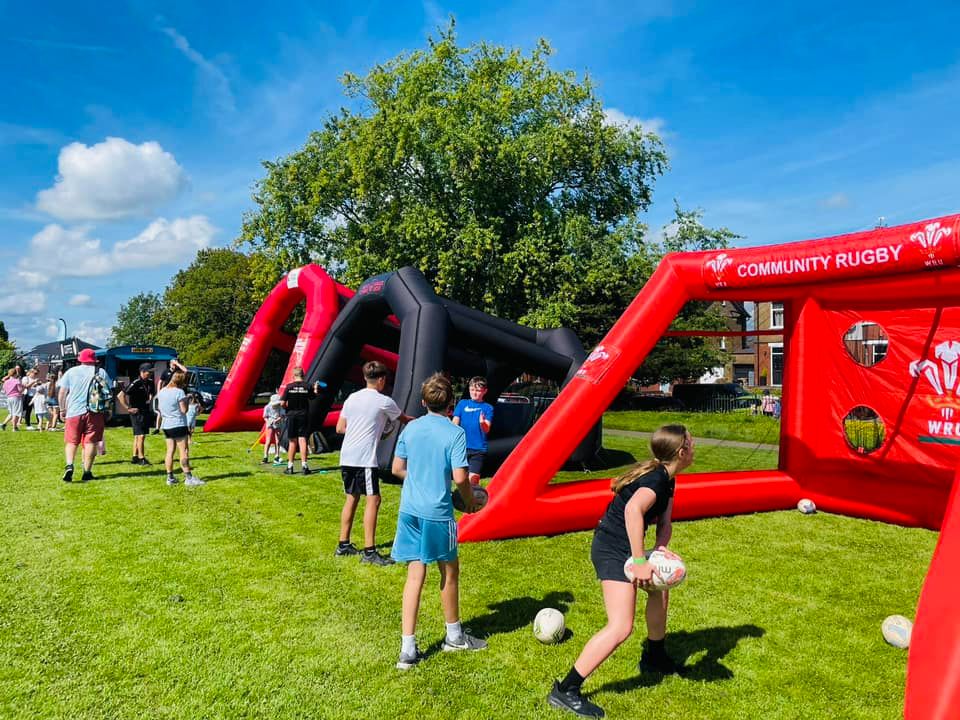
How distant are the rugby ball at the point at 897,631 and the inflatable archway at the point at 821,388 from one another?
2.30m

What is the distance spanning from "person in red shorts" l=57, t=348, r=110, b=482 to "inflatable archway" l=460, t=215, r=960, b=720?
6170 millimetres

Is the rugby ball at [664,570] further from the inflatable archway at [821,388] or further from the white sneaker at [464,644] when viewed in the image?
the inflatable archway at [821,388]

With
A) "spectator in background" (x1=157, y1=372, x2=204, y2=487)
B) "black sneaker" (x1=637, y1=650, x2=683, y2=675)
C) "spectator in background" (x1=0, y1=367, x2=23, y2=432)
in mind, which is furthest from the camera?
"spectator in background" (x1=0, y1=367, x2=23, y2=432)

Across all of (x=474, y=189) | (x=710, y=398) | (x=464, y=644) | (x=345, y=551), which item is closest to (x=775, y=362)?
(x=710, y=398)

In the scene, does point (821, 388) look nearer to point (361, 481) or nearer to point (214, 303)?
point (361, 481)

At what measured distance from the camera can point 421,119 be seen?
2497 centimetres

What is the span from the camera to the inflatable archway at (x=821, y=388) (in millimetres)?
6777

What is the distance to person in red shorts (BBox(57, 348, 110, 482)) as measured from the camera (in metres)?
9.42

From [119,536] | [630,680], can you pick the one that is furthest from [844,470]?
[119,536]

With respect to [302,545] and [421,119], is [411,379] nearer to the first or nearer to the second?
[302,545]

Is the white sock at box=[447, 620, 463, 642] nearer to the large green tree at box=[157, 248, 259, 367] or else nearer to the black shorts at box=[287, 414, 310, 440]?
the black shorts at box=[287, 414, 310, 440]

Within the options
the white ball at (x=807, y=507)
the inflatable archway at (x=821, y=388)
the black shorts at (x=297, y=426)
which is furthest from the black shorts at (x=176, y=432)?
the white ball at (x=807, y=507)

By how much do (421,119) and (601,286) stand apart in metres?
9.20

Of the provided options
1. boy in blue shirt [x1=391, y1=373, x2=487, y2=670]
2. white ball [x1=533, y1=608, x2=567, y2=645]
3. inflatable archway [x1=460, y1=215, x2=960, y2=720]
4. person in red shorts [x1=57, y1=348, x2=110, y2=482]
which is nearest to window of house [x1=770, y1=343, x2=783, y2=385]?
inflatable archway [x1=460, y1=215, x2=960, y2=720]
